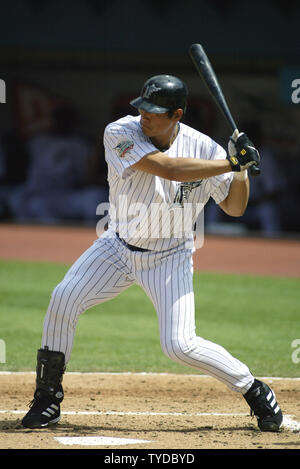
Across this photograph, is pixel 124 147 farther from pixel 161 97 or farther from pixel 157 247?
pixel 157 247

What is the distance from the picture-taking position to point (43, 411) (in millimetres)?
4227

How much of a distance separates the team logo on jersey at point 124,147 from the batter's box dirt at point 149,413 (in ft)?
4.46

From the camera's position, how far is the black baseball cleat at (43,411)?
13.8 feet

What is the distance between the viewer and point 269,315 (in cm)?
813

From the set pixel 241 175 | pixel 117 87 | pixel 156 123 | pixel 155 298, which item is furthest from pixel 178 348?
pixel 117 87

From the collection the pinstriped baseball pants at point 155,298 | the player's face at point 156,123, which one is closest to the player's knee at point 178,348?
the pinstriped baseball pants at point 155,298

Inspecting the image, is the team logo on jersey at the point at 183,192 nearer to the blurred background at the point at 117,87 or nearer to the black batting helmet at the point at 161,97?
the black batting helmet at the point at 161,97

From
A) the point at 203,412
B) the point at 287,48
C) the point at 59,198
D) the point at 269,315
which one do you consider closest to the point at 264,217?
the point at 287,48

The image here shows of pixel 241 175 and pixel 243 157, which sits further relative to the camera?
pixel 241 175

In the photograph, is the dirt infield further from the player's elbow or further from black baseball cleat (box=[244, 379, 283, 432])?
the player's elbow

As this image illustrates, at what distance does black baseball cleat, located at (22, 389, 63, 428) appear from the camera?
4203 mm

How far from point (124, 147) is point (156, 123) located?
21 centimetres

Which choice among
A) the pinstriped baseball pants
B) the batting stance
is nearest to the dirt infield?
the batting stance

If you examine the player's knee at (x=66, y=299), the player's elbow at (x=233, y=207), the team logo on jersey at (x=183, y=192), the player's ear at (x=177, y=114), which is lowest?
the player's knee at (x=66, y=299)
